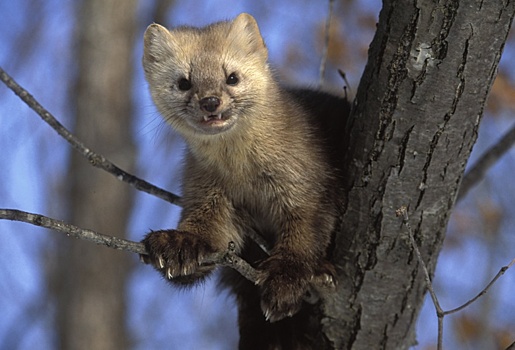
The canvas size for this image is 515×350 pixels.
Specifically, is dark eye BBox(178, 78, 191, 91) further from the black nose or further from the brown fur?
the black nose

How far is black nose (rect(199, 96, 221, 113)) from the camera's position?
2.92m

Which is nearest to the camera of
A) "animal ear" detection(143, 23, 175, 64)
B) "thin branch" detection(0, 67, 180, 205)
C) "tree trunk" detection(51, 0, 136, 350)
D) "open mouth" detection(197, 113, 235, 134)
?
"thin branch" detection(0, 67, 180, 205)

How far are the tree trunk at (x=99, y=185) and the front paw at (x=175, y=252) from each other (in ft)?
14.4

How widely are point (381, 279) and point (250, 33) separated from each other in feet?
4.39

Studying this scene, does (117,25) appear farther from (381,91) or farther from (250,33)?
(381,91)

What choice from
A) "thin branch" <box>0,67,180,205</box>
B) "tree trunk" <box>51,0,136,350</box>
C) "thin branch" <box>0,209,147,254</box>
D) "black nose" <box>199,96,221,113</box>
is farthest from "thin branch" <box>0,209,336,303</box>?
"tree trunk" <box>51,0,136,350</box>

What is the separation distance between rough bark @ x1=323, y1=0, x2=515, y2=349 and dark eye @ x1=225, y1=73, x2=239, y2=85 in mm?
599

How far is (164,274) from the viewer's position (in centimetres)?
291

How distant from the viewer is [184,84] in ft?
10.2

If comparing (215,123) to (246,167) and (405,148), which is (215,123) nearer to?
(246,167)

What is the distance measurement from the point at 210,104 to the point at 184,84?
263 millimetres

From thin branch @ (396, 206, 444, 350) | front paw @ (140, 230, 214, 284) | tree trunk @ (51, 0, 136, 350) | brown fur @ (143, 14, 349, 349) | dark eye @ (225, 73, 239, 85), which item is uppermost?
tree trunk @ (51, 0, 136, 350)

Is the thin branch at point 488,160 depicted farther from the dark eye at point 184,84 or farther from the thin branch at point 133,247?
the dark eye at point 184,84

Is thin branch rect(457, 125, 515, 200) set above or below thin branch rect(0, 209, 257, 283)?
above
